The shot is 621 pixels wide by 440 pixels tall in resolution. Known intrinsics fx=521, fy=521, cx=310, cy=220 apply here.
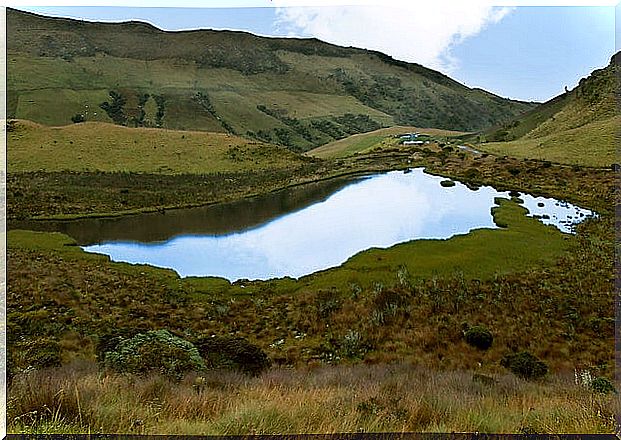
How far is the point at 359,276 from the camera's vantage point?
2178 cm

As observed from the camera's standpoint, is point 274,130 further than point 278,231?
Yes

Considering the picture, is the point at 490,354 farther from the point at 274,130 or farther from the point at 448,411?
Answer: the point at 274,130

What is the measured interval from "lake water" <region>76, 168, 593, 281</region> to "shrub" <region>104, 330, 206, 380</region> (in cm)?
1202

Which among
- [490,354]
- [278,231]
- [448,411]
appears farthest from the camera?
[278,231]

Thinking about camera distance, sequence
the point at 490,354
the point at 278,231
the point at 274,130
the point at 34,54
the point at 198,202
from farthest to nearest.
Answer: the point at 34,54 → the point at 274,130 → the point at 198,202 → the point at 278,231 → the point at 490,354

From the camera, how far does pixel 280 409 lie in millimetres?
5445

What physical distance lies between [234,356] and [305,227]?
69.3 ft

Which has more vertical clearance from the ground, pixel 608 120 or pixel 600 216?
pixel 608 120

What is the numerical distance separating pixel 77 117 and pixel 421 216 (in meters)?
135

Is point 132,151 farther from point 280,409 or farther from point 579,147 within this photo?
point 280,409

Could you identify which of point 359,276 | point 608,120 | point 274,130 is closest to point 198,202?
point 359,276

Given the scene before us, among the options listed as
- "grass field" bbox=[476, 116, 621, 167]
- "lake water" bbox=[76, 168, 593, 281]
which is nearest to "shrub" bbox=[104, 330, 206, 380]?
"lake water" bbox=[76, 168, 593, 281]

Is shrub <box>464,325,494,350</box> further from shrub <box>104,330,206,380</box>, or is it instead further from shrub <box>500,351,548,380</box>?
shrub <box>104,330,206,380</box>

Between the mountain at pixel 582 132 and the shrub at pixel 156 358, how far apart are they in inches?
2015
